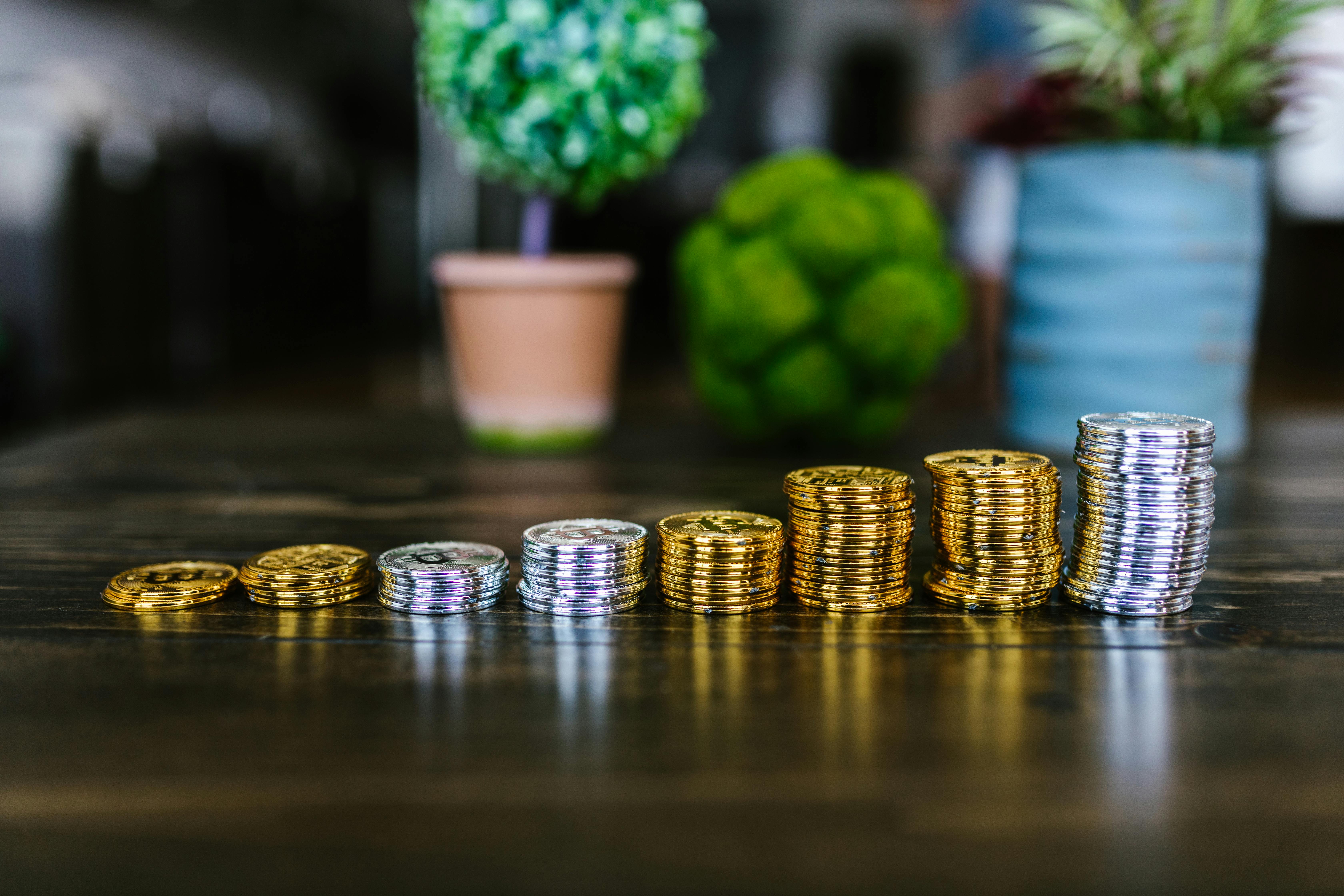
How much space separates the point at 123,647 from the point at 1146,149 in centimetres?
101

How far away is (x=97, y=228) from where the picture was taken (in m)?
2.77

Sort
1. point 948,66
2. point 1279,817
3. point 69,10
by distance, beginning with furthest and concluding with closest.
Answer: point 948,66 → point 69,10 → point 1279,817

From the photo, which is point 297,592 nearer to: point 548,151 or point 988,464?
point 988,464

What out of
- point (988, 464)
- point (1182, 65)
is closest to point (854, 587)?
point (988, 464)

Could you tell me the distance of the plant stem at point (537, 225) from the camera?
1.09 m

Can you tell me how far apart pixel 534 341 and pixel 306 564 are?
1.62 ft

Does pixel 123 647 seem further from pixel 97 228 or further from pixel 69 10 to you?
pixel 69 10

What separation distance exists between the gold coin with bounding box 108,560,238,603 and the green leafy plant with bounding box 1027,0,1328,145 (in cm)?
95

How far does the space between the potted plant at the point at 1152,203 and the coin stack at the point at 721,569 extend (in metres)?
0.59

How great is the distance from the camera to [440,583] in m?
0.60

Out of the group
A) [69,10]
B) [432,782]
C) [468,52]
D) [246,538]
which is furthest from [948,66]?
[432,782]

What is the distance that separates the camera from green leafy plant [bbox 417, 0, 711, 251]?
3.23 ft

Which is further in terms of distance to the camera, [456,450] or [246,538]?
[456,450]

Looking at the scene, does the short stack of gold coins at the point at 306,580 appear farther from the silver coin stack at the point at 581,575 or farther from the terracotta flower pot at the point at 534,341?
the terracotta flower pot at the point at 534,341
